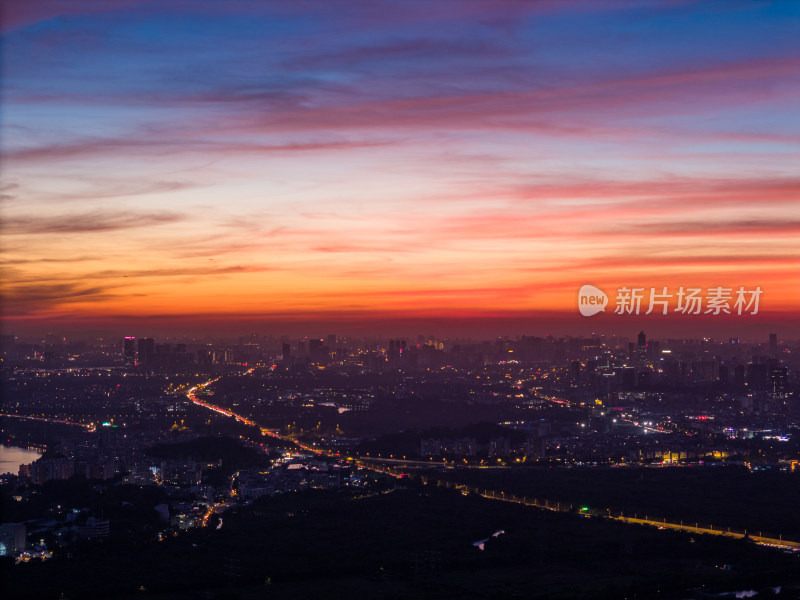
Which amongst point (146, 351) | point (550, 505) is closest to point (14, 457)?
point (550, 505)

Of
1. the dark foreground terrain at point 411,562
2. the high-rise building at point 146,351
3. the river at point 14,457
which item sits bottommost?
the river at point 14,457

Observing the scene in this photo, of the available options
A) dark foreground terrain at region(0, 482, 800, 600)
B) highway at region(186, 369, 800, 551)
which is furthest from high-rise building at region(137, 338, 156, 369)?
dark foreground terrain at region(0, 482, 800, 600)

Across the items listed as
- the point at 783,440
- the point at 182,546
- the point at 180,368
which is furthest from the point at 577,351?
the point at 182,546

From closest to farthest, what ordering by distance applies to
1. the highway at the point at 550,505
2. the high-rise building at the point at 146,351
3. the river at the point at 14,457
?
the highway at the point at 550,505 → the river at the point at 14,457 → the high-rise building at the point at 146,351

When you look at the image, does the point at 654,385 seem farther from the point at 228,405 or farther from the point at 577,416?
the point at 228,405

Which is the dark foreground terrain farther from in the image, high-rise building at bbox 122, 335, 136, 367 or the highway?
high-rise building at bbox 122, 335, 136, 367

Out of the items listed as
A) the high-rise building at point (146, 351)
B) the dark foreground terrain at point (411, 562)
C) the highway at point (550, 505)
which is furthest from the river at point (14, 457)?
the high-rise building at point (146, 351)

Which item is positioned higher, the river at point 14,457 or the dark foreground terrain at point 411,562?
the dark foreground terrain at point 411,562

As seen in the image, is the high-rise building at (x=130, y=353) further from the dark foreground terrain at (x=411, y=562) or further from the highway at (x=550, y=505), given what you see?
the dark foreground terrain at (x=411, y=562)

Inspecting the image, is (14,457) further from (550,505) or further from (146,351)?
(146,351)

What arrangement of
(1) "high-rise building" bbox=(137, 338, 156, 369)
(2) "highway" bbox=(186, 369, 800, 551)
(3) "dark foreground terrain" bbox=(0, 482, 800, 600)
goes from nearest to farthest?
(3) "dark foreground terrain" bbox=(0, 482, 800, 600) < (2) "highway" bbox=(186, 369, 800, 551) < (1) "high-rise building" bbox=(137, 338, 156, 369)

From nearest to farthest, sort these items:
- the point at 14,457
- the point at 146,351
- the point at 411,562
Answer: the point at 411,562
the point at 14,457
the point at 146,351

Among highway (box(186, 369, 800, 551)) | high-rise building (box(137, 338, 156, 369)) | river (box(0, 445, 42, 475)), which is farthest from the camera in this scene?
high-rise building (box(137, 338, 156, 369))
